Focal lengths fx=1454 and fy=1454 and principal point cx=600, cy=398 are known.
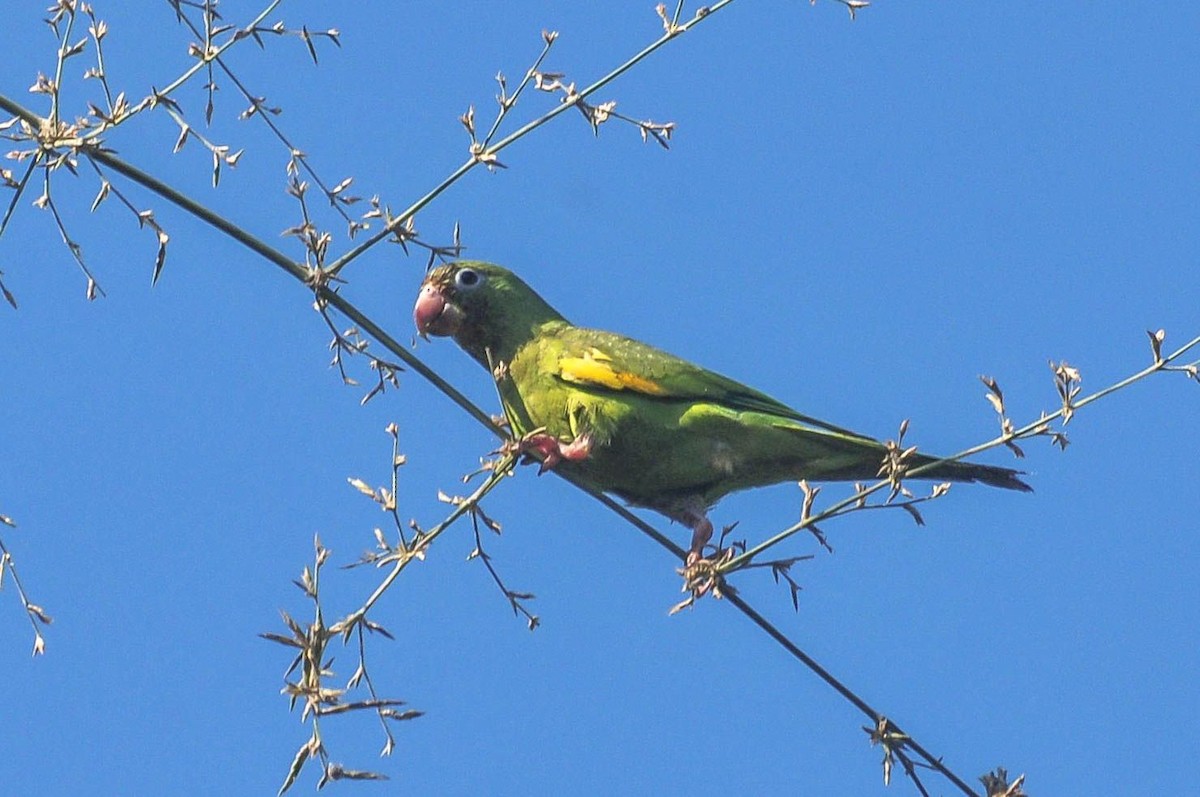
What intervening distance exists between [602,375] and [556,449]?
0.51 metres

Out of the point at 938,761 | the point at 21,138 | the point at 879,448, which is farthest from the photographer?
the point at 879,448

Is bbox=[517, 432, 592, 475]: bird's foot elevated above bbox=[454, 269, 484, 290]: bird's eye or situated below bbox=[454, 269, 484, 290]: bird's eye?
below

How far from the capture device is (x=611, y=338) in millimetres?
6516

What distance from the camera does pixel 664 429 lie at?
6.25 metres

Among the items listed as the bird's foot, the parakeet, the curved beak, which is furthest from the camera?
the curved beak

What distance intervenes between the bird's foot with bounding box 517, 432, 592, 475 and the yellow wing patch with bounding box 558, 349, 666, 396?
0.83ft

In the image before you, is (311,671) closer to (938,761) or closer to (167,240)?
(167,240)

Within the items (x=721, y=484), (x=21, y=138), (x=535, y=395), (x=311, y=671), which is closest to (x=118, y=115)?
(x=21, y=138)

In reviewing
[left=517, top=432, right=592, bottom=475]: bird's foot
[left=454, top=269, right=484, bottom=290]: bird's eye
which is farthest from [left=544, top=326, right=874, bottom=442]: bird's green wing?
[left=454, top=269, right=484, bottom=290]: bird's eye

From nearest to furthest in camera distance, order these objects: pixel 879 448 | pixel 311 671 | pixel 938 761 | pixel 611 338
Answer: pixel 311 671, pixel 938 761, pixel 879 448, pixel 611 338

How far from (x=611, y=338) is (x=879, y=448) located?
129cm

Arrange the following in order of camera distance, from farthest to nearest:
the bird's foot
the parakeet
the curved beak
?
the curved beak, the parakeet, the bird's foot

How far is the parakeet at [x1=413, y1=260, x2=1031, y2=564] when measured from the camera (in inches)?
244

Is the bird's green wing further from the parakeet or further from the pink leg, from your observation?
the pink leg
